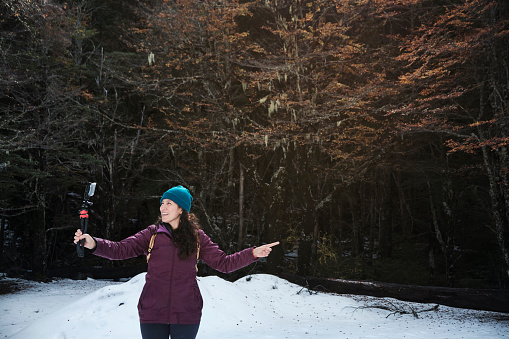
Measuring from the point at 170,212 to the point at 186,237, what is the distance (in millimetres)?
273

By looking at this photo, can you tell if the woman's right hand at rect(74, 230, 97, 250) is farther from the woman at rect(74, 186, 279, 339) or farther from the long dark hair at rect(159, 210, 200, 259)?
the long dark hair at rect(159, 210, 200, 259)

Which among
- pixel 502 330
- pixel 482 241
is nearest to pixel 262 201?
pixel 482 241

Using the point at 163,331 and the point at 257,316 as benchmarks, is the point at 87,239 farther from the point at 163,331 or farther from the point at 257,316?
the point at 257,316

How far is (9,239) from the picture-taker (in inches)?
904

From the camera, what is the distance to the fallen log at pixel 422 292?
10.3m

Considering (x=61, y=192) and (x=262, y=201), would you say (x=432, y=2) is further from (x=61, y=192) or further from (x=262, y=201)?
(x=61, y=192)

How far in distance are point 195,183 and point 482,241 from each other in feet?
45.8

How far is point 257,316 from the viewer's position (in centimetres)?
888

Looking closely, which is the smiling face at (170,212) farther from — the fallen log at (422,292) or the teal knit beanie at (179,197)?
the fallen log at (422,292)

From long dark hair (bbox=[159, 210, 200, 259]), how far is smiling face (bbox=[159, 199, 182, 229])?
47 mm

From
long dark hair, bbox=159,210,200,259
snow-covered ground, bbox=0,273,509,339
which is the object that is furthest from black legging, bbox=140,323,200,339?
snow-covered ground, bbox=0,273,509,339

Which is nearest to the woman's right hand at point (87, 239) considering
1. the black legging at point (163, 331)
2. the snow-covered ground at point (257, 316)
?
the black legging at point (163, 331)

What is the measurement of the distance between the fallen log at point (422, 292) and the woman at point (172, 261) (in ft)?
31.0

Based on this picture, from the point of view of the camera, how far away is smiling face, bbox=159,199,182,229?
10.8 ft
